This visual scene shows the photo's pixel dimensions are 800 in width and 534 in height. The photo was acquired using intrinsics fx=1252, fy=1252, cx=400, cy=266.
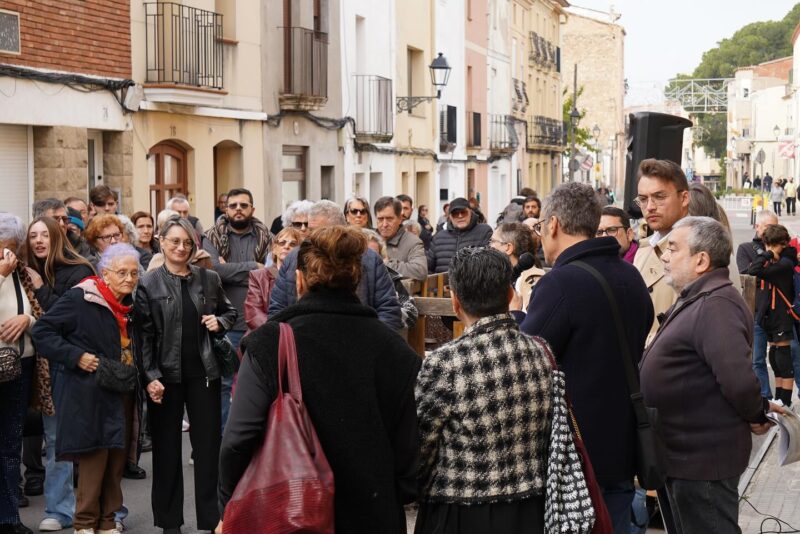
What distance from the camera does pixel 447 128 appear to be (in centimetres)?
3475

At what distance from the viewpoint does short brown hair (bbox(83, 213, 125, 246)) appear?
1007 centimetres

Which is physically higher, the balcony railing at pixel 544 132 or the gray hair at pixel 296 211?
the balcony railing at pixel 544 132

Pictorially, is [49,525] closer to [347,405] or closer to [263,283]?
[263,283]

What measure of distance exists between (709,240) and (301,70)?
17.3 metres

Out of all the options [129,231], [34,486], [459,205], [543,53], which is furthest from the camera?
[543,53]

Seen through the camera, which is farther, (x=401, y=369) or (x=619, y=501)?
(x=619, y=501)

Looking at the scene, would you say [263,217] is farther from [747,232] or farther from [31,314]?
[747,232]

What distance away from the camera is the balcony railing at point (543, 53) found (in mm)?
52003

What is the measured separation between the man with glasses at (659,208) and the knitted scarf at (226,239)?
14.4 ft

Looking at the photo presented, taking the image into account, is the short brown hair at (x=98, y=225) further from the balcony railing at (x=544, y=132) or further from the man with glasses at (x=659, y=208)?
the balcony railing at (x=544, y=132)

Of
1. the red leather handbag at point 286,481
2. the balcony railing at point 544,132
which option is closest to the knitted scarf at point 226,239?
the red leather handbag at point 286,481

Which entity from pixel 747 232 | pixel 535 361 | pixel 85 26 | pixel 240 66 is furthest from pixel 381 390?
pixel 747 232

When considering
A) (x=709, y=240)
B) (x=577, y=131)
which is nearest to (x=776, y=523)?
(x=709, y=240)

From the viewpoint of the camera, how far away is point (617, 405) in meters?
5.03
